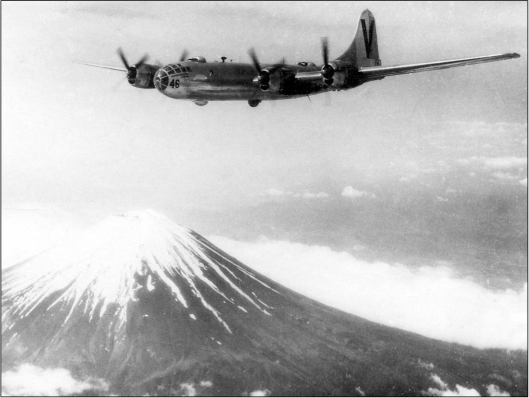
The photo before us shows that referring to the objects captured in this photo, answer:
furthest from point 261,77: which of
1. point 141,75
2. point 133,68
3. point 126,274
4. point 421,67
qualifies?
point 126,274

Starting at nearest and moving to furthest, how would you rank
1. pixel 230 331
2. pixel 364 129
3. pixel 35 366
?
pixel 364 129
pixel 35 366
pixel 230 331

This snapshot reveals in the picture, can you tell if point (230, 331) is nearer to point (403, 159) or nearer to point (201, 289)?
point (201, 289)

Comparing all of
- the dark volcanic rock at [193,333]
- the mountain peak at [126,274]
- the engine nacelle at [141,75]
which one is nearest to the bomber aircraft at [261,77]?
the engine nacelle at [141,75]

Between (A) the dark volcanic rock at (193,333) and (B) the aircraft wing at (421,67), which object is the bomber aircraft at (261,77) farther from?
(A) the dark volcanic rock at (193,333)

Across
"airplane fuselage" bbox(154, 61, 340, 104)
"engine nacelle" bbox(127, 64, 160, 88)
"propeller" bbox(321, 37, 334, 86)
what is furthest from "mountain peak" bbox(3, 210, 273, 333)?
"propeller" bbox(321, 37, 334, 86)

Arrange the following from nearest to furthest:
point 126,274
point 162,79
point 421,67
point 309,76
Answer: point 162,79
point 421,67
point 309,76
point 126,274

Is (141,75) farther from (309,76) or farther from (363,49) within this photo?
(363,49)

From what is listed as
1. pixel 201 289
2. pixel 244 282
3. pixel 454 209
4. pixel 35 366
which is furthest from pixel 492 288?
pixel 35 366

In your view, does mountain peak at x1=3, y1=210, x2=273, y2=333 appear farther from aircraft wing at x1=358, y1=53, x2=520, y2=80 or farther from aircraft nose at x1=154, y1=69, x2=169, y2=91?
aircraft wing at x1=358, y1=53, x2=520, y2=80
